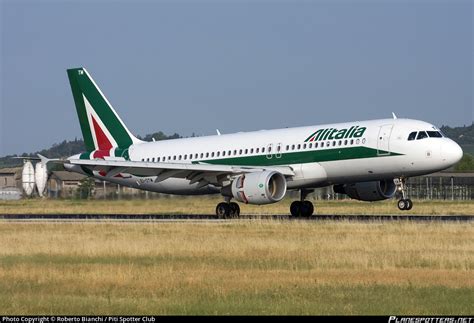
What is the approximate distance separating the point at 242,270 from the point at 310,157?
21024 millimetres

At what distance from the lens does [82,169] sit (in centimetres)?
5134

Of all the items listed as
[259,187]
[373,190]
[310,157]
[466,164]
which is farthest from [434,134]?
[466,164]

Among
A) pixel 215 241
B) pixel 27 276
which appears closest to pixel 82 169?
pixel 215 241

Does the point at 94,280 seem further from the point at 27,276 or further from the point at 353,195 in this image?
the point at 353,195

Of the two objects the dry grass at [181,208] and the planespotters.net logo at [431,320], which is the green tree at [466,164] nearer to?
the dry grass at [181,208]

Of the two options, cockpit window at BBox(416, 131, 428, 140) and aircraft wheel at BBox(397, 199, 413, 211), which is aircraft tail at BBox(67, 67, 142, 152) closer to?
aircraft wheel at BBox(397, 199, 413, 211)

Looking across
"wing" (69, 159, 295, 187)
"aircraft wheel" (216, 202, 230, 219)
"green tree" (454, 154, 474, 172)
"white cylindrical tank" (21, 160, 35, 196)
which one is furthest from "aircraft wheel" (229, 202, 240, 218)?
"green tree" (454, 154, 474, 172)

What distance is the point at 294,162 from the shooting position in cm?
4334

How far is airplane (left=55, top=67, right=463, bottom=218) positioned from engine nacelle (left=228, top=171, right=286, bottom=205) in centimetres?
4

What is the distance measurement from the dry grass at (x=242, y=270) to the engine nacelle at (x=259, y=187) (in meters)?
6.28

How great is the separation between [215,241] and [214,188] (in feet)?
56.1

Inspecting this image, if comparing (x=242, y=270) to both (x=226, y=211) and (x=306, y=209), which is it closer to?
(x=226, y=211)

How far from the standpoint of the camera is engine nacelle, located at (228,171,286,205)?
41094mm

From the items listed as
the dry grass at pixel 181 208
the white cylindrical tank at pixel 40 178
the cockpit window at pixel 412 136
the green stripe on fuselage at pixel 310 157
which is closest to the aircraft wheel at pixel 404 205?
the green stripe on fuselage at pixel 310 157
